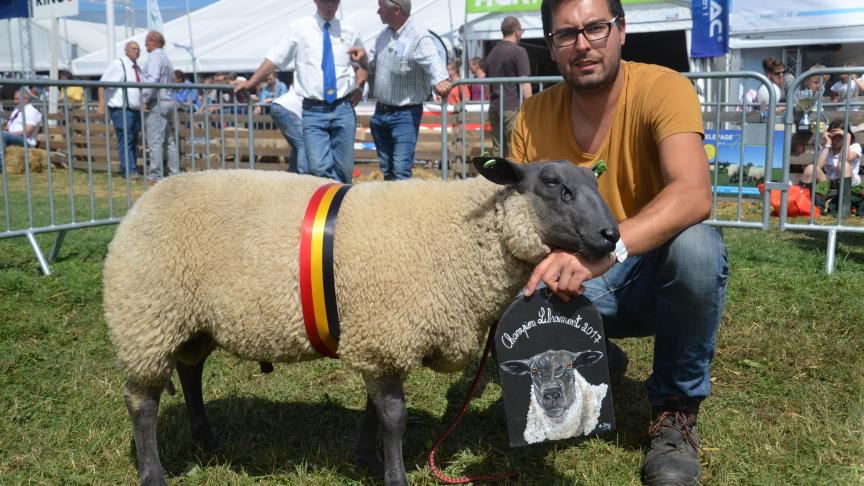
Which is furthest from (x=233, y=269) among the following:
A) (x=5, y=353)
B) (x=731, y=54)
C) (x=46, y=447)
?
(x=731, y=54)

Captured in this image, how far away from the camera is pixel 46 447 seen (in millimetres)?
2955

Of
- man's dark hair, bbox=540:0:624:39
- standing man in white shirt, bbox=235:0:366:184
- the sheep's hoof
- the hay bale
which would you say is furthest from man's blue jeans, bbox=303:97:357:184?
the hay bale

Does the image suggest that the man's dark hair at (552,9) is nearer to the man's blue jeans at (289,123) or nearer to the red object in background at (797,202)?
the man's blue jeans at (289,123)

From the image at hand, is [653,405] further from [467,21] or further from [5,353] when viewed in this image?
[467,21]

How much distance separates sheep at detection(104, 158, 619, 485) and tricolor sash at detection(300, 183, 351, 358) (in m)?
0.03

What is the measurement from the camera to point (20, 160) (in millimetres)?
12641

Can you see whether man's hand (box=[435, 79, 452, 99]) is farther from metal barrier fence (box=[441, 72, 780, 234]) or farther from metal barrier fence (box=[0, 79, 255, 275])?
metal barrier fence (box=[0, 79, 255, 275])

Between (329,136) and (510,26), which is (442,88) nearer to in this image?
(329,136)

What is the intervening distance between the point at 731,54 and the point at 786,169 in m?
8.26

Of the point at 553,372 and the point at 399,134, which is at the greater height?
the point at 399,134

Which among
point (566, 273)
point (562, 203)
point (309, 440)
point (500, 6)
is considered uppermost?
point (500, 6)

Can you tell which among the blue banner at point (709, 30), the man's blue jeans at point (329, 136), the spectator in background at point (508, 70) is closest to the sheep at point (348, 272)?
the man's blue jeans at point (329, 136)

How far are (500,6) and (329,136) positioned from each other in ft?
21.6

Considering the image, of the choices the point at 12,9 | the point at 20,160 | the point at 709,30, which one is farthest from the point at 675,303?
the point at 20,160
